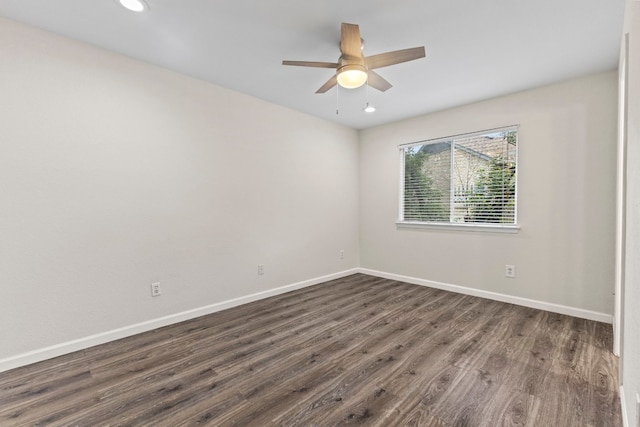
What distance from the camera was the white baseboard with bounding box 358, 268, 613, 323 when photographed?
2912mm

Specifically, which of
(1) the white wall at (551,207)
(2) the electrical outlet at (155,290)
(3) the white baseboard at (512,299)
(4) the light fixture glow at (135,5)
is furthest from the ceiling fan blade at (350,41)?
(3) the white baseboard at (512,299)

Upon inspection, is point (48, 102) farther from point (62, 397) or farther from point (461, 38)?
point (461, 38)

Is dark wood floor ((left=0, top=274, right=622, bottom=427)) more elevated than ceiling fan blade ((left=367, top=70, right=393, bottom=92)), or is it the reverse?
ceiling fan blade ((left=367, top=70, right=393, bottom=92))

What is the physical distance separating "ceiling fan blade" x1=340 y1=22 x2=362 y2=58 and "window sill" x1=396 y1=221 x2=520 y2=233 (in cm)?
268

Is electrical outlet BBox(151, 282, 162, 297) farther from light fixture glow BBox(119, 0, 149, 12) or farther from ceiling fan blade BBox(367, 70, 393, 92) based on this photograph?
ceiling fan blade BBox(367, 70, 393, 92)

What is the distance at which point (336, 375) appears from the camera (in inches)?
79.0

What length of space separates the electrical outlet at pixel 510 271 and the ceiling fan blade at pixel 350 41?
2.98 m

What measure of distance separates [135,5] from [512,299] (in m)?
4.50

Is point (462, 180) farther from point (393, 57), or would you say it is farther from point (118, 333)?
point (118, 333)

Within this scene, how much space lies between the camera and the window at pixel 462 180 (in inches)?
137

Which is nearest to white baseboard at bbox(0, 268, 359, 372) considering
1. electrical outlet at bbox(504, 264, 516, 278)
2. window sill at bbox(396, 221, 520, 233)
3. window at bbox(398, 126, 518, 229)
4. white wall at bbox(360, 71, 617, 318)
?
window sill at bbox(396, 221, 520, 233)

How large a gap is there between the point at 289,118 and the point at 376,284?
2681 mm

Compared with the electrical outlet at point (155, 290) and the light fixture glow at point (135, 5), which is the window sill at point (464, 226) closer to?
the electrical outlet at point (155, 290)

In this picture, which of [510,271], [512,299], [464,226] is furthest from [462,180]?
[512,299]
